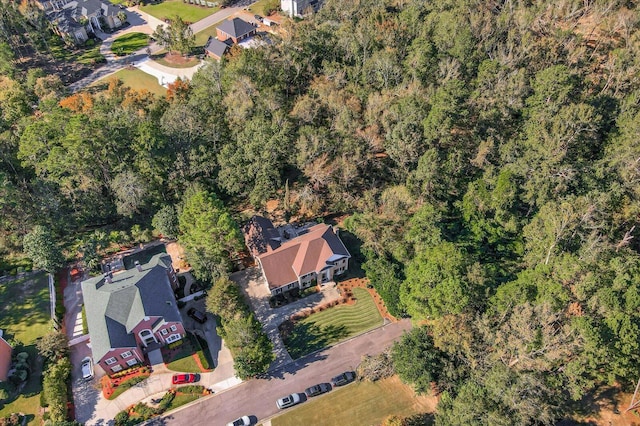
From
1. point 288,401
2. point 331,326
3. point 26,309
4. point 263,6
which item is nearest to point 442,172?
point 331,326

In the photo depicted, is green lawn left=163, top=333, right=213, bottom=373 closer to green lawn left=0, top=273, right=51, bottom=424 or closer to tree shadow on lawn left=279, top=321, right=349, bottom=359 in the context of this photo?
tree shadow on lawn left=279, top=321, right=349, bottom=359

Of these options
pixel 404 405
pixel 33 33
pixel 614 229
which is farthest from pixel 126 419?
pixel 33 33

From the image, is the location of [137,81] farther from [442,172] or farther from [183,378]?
[442,172]

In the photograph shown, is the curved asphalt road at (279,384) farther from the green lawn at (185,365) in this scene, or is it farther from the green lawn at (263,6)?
the green lawn at (263,6)

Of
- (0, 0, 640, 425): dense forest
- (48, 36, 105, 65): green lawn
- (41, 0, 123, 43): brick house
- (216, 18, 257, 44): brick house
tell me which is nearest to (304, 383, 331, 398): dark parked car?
(0, 0, 640, 425): dense forest

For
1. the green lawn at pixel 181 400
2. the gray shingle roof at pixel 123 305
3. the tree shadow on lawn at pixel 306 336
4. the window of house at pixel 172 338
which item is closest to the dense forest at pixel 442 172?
the gray shingle roof at pixel 123 305
